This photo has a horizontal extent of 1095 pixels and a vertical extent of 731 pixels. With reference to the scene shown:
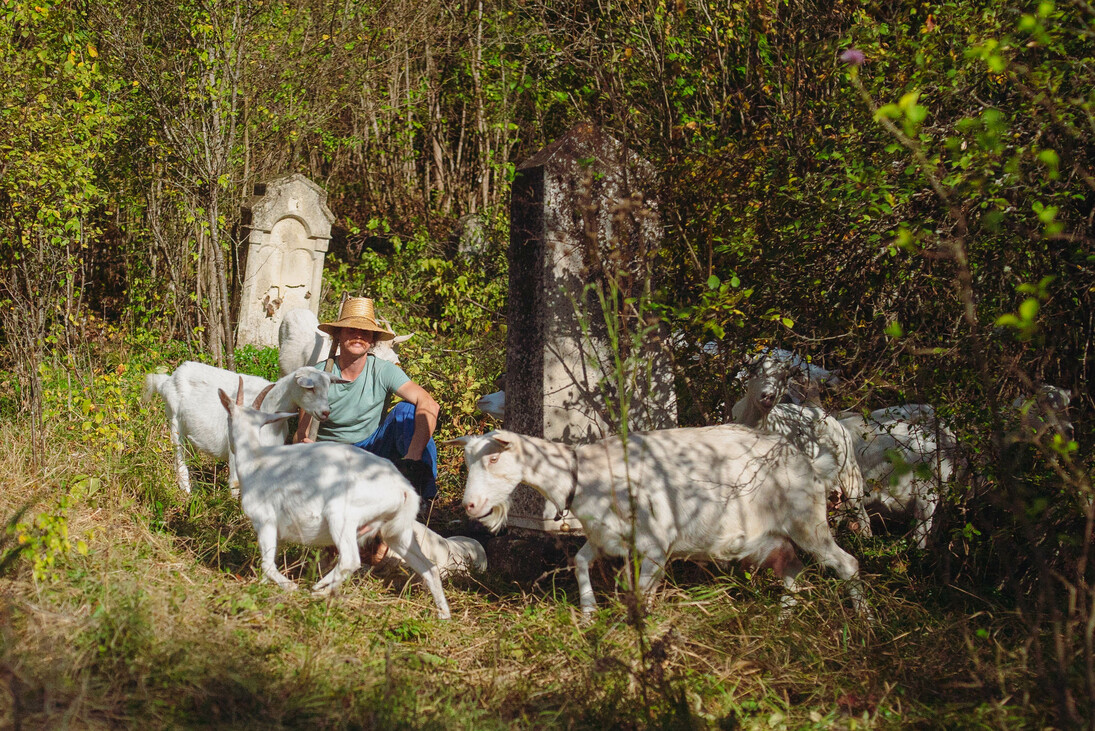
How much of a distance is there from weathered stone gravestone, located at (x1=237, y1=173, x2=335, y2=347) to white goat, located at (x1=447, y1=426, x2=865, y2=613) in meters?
7.19

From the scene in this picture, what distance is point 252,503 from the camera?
4703 mm

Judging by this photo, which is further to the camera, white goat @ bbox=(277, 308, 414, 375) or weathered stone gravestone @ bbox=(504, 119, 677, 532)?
white goat @ bbox=(277, 308, 414, 375)

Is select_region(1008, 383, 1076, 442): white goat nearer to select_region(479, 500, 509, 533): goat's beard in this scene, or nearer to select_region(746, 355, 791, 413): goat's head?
select_region(746, 355, 791, 413): goat's head

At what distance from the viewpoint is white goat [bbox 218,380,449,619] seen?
460 cm

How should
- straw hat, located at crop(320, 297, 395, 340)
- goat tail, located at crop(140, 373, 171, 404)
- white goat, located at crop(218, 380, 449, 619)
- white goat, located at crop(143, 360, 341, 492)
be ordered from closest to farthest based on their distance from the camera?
white goat, located at crop(218, 380, 449, 619), white goat, located at crop(143, 360, 341, 492), straw hat, located at crop(320, 297, 395, 340), goat tail, located at crop(140, 373, 171, 404)

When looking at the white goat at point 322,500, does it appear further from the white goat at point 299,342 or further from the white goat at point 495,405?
the white goat at point 299,342

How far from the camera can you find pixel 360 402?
6.25 m

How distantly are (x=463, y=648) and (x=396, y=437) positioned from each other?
7.18ft

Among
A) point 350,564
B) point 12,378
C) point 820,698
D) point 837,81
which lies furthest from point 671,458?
point 12,378

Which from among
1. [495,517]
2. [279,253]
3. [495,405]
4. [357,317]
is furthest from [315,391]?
[279,253]

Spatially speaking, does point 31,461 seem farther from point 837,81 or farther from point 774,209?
point 837,81

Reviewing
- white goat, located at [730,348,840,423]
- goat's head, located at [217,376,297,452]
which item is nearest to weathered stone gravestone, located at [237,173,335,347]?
goat's head, located at [217,376,297,452]

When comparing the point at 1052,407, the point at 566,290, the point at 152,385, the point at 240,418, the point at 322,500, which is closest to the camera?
the point at 1052,407

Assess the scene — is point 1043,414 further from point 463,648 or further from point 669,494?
point 463,648
